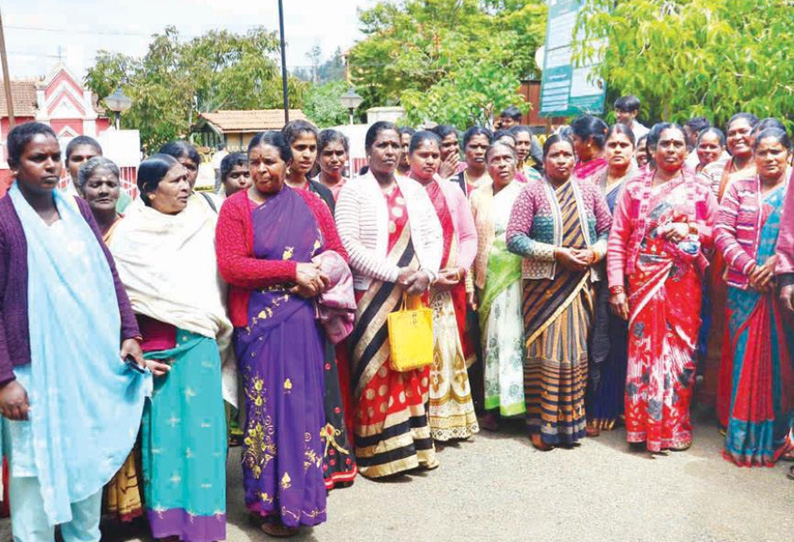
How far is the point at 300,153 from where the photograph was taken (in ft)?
14.4

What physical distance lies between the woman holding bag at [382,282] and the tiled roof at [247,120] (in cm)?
3260

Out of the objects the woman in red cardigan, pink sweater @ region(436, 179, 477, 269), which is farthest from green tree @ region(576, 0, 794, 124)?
the woman in red cardigan

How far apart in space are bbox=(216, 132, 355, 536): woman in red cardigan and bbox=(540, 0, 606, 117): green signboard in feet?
36.3

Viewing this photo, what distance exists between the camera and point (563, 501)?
4.22 metres

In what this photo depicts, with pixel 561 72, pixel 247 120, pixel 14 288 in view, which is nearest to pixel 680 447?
pixel 14 288

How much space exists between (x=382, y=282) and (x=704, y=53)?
5.44 m

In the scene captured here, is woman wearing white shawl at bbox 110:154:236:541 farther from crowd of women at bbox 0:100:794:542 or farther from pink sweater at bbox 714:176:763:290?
pink sweater at bbox 714:176:763:290

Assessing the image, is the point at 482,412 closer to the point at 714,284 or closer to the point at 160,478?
the point at 714,284

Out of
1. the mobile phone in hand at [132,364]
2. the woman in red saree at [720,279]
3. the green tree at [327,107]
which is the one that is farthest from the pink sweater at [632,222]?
the green tree at [327,107]

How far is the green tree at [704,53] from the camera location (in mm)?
8078

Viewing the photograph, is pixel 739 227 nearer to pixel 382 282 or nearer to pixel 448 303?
pixel 448 303

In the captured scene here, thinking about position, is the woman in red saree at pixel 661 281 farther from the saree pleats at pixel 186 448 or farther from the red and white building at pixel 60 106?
the red and white building at pixel 60 106

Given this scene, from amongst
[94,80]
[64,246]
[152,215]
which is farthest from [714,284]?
[94,80]

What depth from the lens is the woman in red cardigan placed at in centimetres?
367
